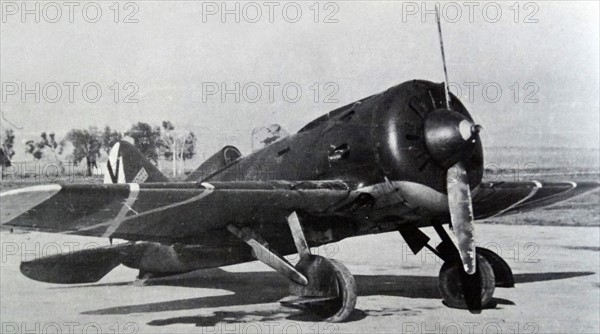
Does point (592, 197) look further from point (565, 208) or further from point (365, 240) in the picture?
point (365, 240)

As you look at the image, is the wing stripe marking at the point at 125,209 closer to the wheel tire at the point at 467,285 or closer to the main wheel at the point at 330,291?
the main wheel at the point at 330,291

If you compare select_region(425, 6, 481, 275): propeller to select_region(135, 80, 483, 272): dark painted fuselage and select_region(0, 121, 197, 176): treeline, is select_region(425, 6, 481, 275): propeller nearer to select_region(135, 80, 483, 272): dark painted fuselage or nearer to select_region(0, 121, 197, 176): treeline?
select_region(135, 80, 483, 272): dark painted fuselage

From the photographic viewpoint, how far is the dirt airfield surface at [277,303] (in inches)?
258

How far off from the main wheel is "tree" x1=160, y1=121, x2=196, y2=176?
65.5 feet

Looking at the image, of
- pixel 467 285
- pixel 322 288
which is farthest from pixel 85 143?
pixel 322 288

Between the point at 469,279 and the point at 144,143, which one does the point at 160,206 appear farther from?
the point at 144,143

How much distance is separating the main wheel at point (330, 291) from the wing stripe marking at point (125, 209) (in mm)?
1960

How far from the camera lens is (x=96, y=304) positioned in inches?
317

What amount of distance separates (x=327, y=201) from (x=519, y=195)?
10.4 ft

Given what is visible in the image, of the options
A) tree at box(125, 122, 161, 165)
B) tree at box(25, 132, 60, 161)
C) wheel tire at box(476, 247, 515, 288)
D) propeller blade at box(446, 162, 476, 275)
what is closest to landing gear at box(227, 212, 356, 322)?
propeller blade at box(446, 162, 476, 275)

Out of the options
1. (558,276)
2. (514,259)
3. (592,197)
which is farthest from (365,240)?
(592,197)

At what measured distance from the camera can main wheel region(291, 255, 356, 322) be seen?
21.2ft

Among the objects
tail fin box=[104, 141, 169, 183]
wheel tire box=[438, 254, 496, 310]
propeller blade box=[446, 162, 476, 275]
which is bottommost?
wheel tire box=[438, 254, 496, 310]

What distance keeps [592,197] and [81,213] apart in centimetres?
2272
